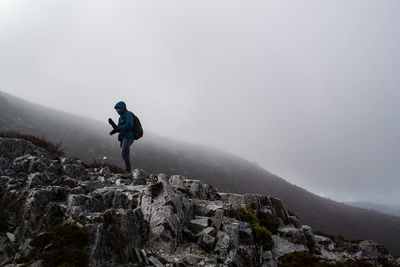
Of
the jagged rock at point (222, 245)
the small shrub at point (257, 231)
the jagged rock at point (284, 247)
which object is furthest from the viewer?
the jagged rock at point (284, 247)

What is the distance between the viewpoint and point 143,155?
56781mm

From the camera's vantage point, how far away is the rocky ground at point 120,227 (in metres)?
5.48

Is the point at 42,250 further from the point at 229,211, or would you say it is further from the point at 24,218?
the point at 229,211

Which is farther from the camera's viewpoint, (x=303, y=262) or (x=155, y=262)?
(x=303, y=262)

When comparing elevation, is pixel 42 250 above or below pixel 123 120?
below

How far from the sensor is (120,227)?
620 centimetres

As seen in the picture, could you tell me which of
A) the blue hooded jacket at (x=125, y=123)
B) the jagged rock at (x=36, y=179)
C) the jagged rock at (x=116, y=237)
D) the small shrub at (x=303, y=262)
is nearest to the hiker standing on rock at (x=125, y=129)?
the blue hooded jacket at (x=125, y=123)

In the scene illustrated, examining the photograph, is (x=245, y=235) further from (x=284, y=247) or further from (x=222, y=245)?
(x=284, y=247)

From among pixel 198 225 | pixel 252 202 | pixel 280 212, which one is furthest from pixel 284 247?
pixel 198 225

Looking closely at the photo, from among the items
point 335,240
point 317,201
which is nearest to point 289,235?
point 335,240

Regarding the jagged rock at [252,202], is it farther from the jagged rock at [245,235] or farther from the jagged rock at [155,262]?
the jagged rock at [155,262]

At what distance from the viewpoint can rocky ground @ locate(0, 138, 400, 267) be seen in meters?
5.48

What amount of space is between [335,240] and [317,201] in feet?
235

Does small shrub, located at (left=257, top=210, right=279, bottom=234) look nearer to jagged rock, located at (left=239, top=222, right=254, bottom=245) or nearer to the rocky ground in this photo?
the rocky ground
